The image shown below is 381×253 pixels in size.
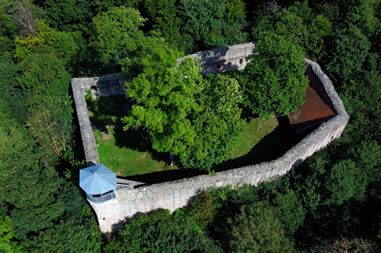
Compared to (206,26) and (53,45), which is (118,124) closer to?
(53,45)

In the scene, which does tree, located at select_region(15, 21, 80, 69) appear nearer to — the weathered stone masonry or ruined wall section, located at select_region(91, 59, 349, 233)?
the weathered stone masonry

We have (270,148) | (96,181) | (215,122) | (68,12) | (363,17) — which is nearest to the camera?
(96,181)

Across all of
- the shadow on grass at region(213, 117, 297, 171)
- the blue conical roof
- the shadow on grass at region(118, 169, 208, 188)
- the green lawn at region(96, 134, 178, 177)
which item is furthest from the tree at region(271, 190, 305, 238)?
the blue conical roof

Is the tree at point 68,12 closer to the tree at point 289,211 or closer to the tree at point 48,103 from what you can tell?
the tree at point 48,103

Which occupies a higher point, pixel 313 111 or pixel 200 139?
pixel 200 139

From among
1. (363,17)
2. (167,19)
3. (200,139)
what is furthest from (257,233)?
(363,17)

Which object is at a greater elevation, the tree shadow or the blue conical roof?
the blue conical roof

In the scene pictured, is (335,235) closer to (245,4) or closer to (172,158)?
(172,158)

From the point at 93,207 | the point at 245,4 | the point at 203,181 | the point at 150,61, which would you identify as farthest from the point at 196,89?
the point at 245,4
